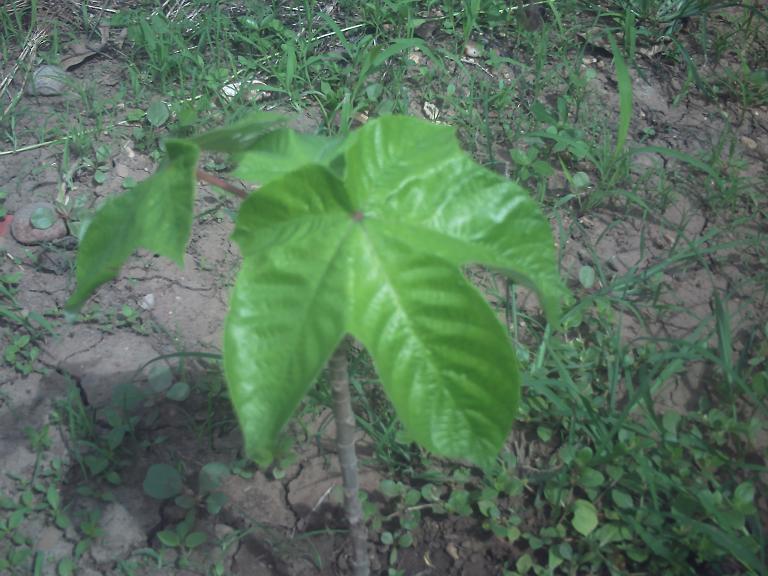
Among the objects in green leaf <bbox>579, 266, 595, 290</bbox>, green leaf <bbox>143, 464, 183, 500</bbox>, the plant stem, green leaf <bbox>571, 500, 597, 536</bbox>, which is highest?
the plant stem

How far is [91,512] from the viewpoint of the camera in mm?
1792

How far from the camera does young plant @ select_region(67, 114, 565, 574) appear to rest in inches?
35.9

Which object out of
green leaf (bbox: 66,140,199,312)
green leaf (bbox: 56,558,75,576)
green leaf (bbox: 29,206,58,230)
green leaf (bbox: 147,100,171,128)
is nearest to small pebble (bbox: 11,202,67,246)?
green leaf (bbox: 29,206,58,230)

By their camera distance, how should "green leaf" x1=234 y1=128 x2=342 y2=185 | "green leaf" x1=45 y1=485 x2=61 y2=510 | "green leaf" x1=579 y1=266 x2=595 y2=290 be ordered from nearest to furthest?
"green leaf" x1=234 y1=128 x2=342 y2=185, "green leaf" x1=45 y1=485 x2=61 y2=510, "green leaf" x1=579 y1=266 x2=595 y2=290

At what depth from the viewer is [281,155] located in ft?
3.61

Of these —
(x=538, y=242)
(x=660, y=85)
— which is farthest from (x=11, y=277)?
(x=660, y=85)

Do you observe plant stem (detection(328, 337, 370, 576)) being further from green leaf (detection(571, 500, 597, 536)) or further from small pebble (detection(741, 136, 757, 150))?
small pebble (detection(741, 136, 757, 150))

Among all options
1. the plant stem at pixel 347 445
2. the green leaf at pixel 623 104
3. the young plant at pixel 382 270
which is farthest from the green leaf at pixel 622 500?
the green leaf at pixel 623 104

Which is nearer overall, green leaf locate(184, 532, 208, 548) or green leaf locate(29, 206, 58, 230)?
green leaf locate(184, 532, 208, 548)

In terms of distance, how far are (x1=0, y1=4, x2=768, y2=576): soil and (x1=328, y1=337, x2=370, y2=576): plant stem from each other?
0.27 metres

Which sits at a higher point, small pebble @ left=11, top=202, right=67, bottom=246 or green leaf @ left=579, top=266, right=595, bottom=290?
green leaf @ left=579, top=266, right=595, bottom=290

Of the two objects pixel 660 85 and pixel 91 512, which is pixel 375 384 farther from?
pixel 660 85

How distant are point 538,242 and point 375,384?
3.46 ft

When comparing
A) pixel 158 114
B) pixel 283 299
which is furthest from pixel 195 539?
pixel 158 114
